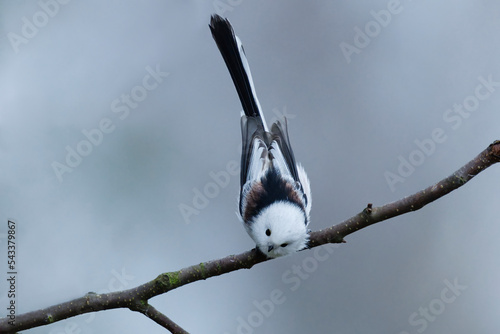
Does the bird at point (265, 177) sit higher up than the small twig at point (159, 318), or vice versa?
the bird at point (265, 177)

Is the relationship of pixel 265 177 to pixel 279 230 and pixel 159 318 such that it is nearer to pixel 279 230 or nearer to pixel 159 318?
pixel 279 230

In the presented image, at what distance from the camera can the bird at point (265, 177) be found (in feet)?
2.63

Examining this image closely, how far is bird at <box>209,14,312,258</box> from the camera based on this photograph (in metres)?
0.80

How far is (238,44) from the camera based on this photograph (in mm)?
875

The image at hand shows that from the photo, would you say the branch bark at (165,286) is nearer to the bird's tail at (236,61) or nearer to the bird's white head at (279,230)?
the bird's white head at (279,230)

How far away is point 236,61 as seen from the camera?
2.94 feet

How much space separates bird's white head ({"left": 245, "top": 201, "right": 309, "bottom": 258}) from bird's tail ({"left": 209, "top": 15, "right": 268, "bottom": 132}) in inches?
8.6

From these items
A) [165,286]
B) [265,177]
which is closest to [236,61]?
[265,177]

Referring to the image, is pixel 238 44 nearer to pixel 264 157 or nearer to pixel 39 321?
pixel 264 157

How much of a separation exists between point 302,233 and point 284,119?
1.02ft

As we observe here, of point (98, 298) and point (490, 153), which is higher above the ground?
point (490, 153)

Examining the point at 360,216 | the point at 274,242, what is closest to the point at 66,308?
the point at 274,242

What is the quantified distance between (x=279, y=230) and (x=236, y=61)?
31 centimetres

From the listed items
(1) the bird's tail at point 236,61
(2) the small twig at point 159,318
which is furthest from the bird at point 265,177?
(2) the small twig at point 159,318
